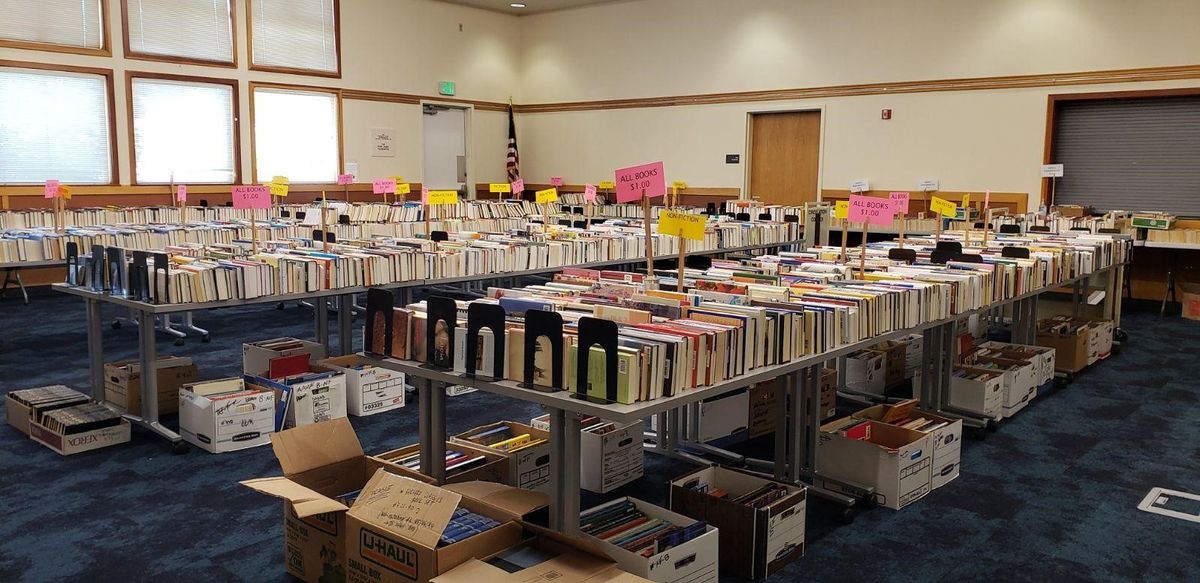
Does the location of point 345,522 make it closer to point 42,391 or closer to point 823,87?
point 42,391

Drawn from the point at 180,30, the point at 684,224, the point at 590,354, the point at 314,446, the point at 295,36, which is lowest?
the point at 314,446

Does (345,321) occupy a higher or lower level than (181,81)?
lower

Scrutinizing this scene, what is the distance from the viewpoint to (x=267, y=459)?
471 centimetres

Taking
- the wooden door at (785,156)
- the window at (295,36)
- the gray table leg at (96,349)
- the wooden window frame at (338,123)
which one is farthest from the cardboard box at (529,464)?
the window at (295,36)

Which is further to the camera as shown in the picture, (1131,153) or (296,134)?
(296,134)

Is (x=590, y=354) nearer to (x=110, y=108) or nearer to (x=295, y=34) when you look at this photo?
(x=110, y=108)

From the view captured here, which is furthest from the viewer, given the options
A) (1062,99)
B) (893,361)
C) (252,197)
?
(1062,99)

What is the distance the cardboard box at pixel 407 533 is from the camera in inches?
104

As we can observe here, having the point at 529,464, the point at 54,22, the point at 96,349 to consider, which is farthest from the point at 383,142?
the point at 529,464

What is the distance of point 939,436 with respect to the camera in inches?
167

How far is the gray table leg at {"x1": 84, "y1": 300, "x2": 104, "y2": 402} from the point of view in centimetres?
536

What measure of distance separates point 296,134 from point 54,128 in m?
3.43

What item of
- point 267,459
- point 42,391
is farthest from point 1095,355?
point 42,391

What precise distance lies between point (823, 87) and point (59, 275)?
11.0 metres
